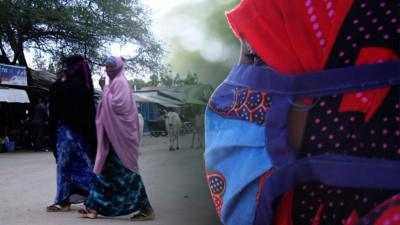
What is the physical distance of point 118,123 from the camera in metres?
4.78

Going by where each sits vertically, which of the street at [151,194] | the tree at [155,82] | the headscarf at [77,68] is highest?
the headscarf at [77,68]

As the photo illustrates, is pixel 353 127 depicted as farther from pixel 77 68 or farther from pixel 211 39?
pixel 77 68

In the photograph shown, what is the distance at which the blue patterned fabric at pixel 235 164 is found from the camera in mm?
1143

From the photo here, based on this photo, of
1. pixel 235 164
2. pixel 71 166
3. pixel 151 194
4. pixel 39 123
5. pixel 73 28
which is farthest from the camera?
pixel 73 28

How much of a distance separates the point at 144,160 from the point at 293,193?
378 inches

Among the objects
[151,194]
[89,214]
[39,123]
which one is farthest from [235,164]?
[39,123]

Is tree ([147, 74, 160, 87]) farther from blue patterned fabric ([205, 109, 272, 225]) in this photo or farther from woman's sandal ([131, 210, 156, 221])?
blue patterned fabric ([205, 109, 272, 225])

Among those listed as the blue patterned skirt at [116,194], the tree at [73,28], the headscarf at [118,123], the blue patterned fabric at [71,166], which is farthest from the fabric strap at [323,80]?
the tree at [73,28]

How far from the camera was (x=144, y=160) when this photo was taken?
10617mm

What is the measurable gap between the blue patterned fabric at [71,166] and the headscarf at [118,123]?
60cm

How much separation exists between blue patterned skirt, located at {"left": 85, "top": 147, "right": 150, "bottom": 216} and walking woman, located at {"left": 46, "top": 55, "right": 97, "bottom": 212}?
0.49m

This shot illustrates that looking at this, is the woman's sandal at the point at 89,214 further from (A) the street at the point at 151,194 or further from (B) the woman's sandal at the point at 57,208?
(B) the woman's sandal at the point at 57,208

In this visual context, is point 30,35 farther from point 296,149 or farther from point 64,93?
point 296,149

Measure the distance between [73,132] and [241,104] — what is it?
14.1ft
